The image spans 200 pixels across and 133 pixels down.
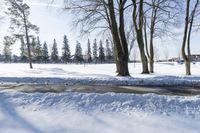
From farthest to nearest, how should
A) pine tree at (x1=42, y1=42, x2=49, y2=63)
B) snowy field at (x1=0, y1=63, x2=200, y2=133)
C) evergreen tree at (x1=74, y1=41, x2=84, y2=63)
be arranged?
evergreen tree at (x1=74, y1=41, x2=84, y2=63) < pine tree at (x1=42, y1=42, x2=49, y2=63) < snowy field at (x1=0, y1=63, x2=200, y2=133)

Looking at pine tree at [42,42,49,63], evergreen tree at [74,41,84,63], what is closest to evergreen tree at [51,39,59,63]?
pine tree at [42,42,49,63]

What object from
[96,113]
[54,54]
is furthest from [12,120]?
[54,54]

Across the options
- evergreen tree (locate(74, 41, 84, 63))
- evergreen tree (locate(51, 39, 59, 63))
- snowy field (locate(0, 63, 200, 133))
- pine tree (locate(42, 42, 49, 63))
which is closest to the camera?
snowy field (locate(0, 63, 200, 133))

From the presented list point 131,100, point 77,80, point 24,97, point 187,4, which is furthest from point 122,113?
point 187,4

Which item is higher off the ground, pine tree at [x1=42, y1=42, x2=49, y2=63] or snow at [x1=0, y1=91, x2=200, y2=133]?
pine tree at [x1=42, y1=42, x2=49, y2=63]

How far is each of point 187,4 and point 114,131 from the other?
822 inches

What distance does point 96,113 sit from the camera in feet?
25.8

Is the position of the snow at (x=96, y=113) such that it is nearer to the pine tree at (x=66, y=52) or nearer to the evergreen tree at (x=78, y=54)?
the pine tree at (x=66, y=52)

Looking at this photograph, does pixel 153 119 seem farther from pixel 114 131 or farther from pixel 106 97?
pixel 106 97

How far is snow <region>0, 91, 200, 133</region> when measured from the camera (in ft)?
22.7

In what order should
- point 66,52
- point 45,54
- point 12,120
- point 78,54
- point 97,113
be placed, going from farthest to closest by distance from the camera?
point 78,54
point 66,52
point 45,54
point 97,113
point 12,120

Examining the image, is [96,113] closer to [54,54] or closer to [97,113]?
[97,113]

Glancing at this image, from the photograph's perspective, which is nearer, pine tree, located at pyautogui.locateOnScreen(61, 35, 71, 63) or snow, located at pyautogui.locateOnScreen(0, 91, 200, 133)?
snow, located at pyautogui.locateOnScreen(0, 91, 200, 133)

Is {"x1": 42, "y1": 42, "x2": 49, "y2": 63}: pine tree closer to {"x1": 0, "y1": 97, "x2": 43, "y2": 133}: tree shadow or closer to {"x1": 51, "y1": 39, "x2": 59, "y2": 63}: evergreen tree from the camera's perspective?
{"x1": 51, "y1": 39, "x2": 59, "y2": 63}: evergreen tree
